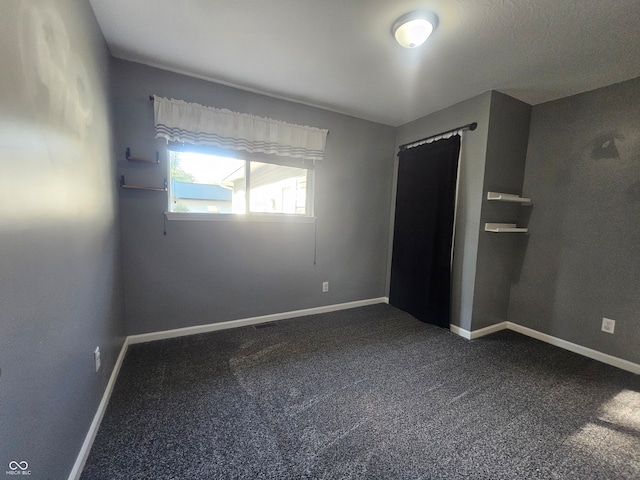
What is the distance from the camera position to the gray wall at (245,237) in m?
2.21

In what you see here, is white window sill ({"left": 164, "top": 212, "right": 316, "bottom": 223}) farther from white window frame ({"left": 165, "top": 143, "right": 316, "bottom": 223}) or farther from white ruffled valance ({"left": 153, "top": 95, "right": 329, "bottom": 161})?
white ruffled valance ({"left": 153, "top": 95, "right": 329, "bottom": 161})

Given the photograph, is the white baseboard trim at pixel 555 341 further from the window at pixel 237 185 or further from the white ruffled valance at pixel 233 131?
the white ruffled valance at pixel 233 131

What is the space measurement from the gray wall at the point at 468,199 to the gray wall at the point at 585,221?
70 cm

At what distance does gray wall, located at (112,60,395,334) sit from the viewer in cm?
221

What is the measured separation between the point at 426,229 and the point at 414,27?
6.36 feet

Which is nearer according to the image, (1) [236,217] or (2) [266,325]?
(1) [236,217]

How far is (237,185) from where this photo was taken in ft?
8.76

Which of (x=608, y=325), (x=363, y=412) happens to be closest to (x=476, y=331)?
(x=608, y=325)

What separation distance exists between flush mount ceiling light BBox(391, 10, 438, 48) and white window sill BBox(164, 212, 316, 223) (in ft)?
6.01

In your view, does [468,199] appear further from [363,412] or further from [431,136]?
[363,412]

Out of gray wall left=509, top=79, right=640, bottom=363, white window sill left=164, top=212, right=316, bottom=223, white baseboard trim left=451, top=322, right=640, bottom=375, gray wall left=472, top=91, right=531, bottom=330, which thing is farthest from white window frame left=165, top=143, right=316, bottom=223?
gray wall left=509, top=79, right=640, bottom=363

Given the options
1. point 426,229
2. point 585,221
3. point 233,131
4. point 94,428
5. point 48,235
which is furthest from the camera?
point 426,229

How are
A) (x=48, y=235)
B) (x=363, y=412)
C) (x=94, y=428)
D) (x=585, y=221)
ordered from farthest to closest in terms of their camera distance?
(x=585, y=221), (x=363, y=412), (x=94, y=428), (x=48, y=235)

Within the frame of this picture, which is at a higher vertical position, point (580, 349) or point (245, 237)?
point (245, 237)
